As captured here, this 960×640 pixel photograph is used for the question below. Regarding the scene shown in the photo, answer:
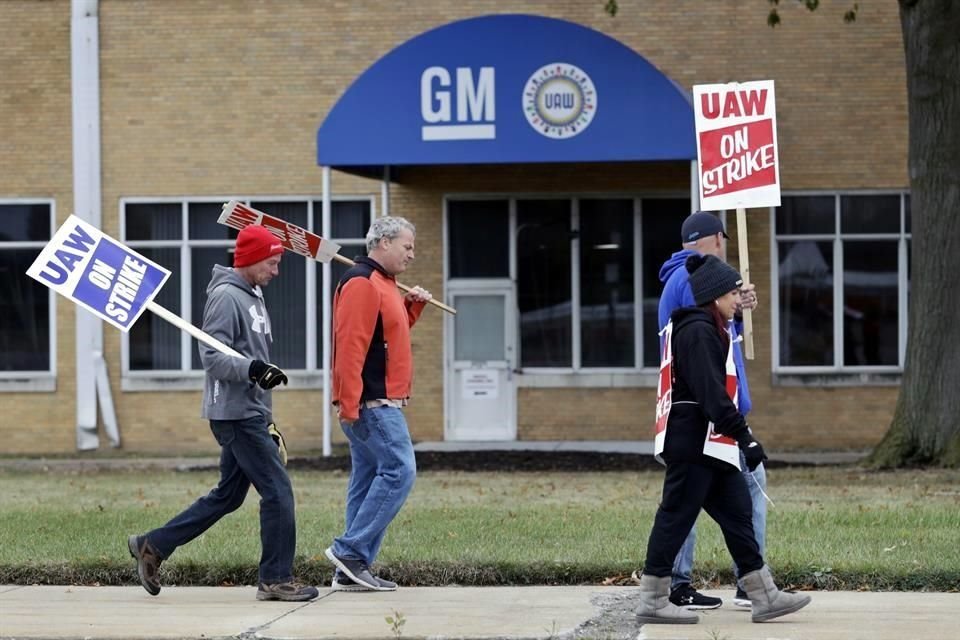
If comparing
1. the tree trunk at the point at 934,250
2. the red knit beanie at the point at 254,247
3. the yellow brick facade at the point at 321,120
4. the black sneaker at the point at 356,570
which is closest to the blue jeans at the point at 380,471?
the black sneaker at the point at 356,570

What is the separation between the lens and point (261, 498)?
8320mm

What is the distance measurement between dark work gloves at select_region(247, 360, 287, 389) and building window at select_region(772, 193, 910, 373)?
1412cm

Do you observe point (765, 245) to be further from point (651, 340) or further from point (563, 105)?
point (563, 105)

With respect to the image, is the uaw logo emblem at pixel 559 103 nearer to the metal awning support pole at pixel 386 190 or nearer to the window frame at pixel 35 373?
the metal awning support pole at pixel 386 190

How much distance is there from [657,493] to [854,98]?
8890mm

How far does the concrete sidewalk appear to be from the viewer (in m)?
7.44

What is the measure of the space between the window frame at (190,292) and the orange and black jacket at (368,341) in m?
12.8

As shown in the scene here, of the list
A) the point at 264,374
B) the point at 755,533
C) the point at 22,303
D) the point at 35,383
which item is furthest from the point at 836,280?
the point at 264,374

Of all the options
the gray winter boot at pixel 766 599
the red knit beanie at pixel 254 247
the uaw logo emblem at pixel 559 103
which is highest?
the uaw logo emblem at pixel 559 103

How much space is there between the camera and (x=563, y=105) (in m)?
18.4

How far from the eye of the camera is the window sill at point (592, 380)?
2131 centimetres

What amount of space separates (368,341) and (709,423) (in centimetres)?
204

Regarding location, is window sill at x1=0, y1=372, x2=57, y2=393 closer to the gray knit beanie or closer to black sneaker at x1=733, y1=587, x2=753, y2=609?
black sneaker at x1=733, y1=587, x2=753, y2=609

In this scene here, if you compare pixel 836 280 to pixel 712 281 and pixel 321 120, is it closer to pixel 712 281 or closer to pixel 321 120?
pixel 321 120
